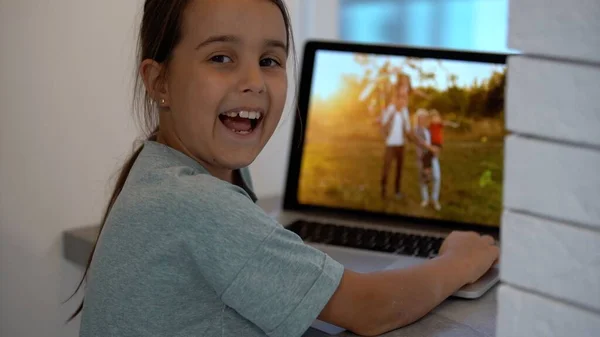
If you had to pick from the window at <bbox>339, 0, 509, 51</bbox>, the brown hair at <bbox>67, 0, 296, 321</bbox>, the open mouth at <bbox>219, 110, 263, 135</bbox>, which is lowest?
the open mouth at <bbox>219, 110, 263, 135</bbox>

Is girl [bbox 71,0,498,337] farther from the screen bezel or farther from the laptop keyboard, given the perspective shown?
the screen bezel

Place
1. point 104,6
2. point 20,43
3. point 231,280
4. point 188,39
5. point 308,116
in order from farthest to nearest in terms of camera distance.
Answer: point 308,116 < point 104,6 < point 20,43 < point 188,39 < point 231,280

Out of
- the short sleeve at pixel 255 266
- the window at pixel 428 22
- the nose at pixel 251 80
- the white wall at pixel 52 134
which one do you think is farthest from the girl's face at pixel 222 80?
the window at pixel 428 22

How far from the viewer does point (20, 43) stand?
1320mm

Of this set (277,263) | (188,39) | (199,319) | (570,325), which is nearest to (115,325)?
(199,319)

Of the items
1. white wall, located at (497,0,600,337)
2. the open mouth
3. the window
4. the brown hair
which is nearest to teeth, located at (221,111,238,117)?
the open mouth

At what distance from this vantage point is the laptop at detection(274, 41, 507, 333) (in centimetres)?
140

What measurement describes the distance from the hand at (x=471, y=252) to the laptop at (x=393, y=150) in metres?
0.11

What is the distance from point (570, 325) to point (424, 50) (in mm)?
930

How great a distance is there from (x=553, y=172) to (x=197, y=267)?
0.43 metres

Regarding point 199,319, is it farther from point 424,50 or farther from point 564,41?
point 424,50

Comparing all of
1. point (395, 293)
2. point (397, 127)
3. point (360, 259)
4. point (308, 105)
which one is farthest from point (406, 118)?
point (395, 293)

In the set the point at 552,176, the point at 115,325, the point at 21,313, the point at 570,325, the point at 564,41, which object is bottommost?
the point at 21,313

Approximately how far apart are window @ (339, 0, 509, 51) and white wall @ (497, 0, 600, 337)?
3.08 metres
